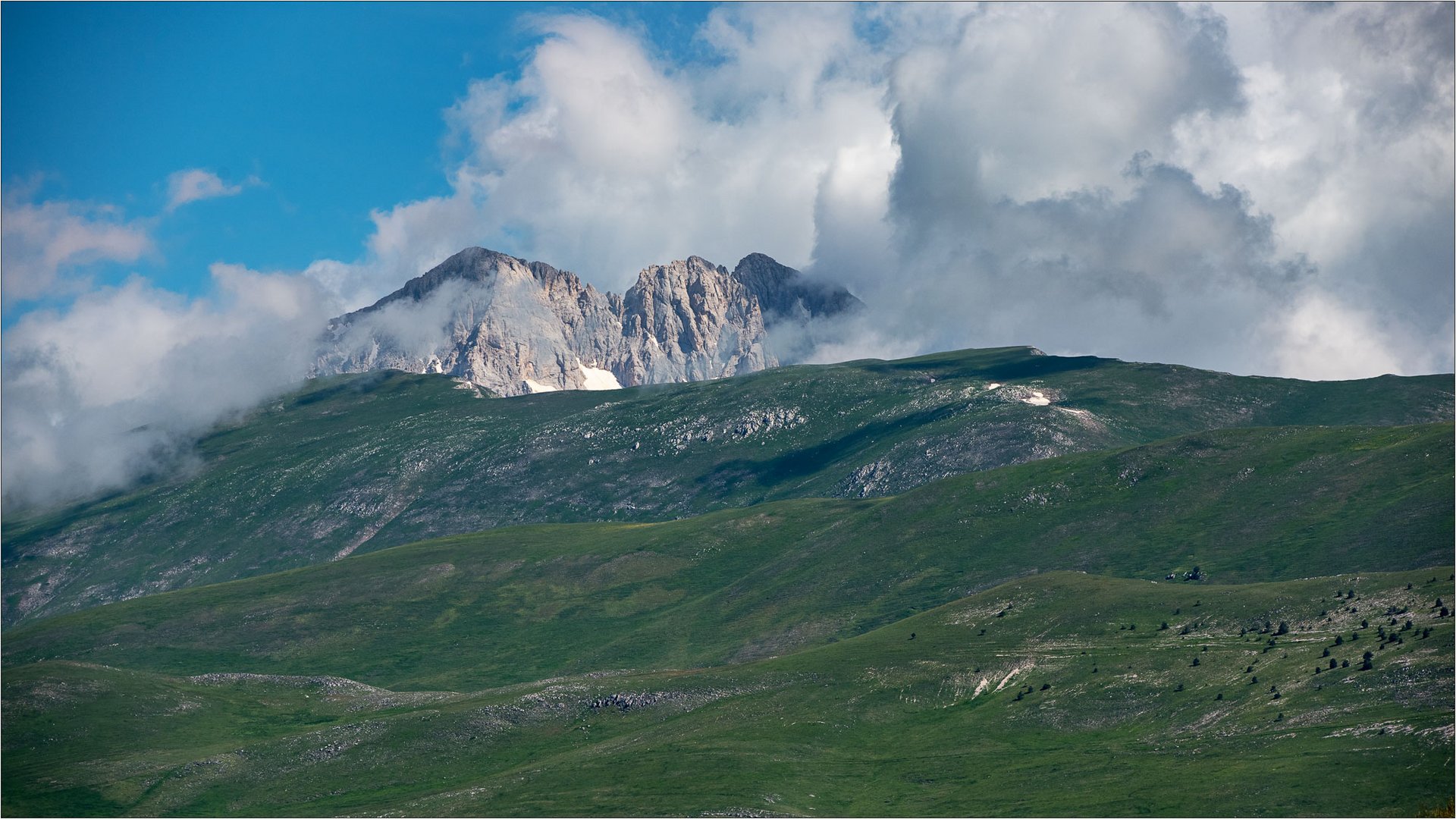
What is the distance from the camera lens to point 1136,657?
196250mm

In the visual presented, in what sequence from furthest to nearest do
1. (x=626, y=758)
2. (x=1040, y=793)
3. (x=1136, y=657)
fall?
(x=1136, y=657) → (x=626, y=758) → (x=1040, y=793)

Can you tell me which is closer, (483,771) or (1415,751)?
(1415,751)

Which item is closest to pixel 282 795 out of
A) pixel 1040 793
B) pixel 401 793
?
pixel 401 793

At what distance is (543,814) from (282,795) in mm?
49858

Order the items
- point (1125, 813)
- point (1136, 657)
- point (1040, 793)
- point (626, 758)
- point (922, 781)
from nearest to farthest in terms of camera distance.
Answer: point (1125, 813) → point (1040, 793) → point (922, 781) → point (626, 758) → point (1136, 657)

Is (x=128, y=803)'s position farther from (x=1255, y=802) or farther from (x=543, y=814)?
(x=1255, y=802)

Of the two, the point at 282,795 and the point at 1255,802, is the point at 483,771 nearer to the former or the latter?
the point at 282,795

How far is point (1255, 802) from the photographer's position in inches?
5157

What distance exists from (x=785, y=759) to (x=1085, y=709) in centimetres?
4045

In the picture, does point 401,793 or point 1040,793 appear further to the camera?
point 401,793

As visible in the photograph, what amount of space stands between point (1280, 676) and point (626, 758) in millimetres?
82984

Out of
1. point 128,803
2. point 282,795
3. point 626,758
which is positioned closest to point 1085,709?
point 626,758

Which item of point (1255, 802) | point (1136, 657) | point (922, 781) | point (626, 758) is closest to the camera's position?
point (1255, 802)

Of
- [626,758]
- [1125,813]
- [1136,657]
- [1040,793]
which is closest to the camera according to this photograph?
[1125,813]
